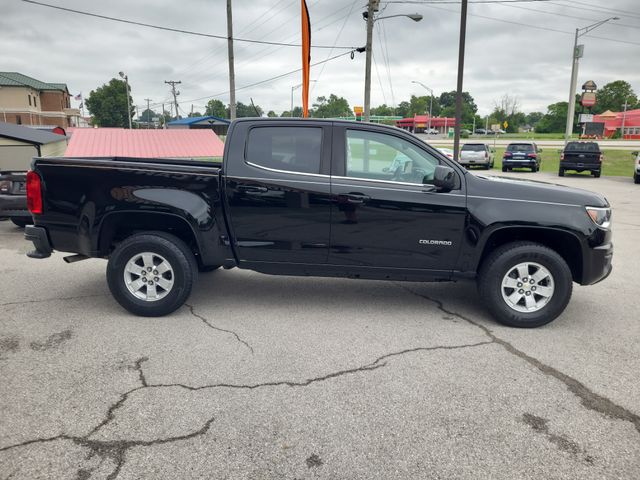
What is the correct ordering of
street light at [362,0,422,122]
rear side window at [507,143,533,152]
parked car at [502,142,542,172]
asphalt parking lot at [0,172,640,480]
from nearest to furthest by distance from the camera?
asphalt parking lot at [0,172,640,480] < street light at [362,0,422,122] < parked car at [502,142,542,172] < rear side window at [507,143,533,152]

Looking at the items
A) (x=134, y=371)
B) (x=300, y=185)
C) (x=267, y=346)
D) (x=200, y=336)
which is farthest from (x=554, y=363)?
(x=134, y=371)

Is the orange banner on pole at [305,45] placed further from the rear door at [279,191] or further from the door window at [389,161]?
the door window at [389,161]

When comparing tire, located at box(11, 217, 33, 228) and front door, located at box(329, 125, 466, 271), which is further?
tire, located at box(11, 217, 33, 228)

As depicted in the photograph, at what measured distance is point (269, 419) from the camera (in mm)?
3053

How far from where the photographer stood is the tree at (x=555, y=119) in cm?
10706

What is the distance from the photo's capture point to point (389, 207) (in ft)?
15.1

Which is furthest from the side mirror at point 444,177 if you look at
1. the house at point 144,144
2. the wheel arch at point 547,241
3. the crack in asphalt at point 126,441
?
the house at point 144,144

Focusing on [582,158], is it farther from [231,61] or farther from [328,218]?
[328,218]

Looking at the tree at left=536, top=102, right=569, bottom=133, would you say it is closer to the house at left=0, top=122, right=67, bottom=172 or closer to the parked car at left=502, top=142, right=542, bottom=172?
the parked car at left=502, top=142, right=542, bottom=172

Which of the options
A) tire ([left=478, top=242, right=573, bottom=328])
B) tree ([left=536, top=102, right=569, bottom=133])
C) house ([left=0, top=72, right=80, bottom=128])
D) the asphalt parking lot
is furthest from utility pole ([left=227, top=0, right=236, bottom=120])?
tree ([left=536, top=102, right=569, bottom=133])

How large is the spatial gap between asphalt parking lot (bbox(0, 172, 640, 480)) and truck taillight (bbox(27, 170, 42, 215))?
1.07 meters

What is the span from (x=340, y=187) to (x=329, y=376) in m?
1.81

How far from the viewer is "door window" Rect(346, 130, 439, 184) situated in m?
4.70

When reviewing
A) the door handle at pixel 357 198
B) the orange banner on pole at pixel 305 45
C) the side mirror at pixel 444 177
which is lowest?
the door handle at pixel 357 198
